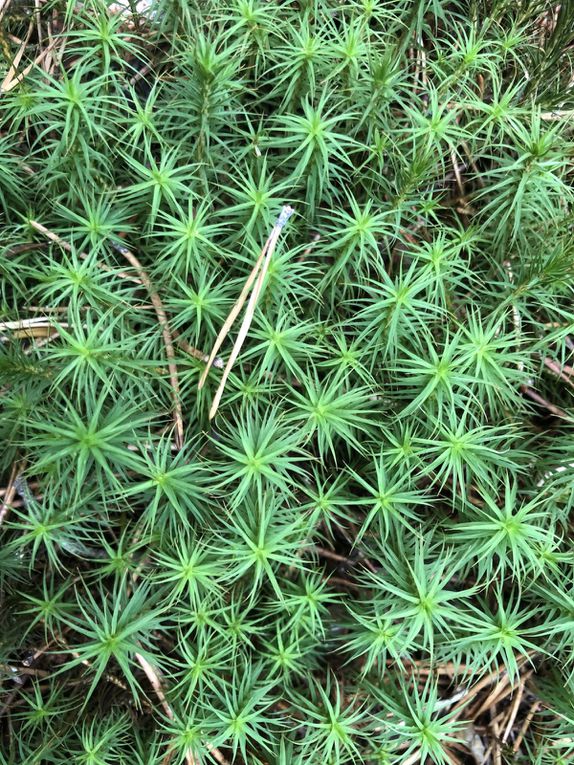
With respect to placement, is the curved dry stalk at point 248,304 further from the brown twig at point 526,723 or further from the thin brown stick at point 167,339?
the brown twig at point 526,723

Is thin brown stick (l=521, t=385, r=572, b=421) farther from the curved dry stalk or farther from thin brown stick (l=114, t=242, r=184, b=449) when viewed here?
thin brown stick (l=114, t=242, r=184, b=449)

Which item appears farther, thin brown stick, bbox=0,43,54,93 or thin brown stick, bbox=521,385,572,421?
thin brown stick, bbox=521,385,572,421

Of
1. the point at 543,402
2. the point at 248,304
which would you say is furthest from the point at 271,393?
the point at 543,402

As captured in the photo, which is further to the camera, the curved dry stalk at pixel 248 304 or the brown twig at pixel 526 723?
the brown twig at pixel 526 723

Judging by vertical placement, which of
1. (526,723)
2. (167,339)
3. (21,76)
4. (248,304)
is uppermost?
(21,76)

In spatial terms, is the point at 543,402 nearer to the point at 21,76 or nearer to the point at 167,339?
the point at 167,339

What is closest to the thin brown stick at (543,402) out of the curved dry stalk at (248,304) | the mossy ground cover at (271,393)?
the mossy ground cover at (271,393)

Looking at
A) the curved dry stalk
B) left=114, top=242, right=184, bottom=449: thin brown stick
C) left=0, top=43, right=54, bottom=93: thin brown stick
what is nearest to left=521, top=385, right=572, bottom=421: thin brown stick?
the curved dry stalk

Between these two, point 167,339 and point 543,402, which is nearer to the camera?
point 167,339
